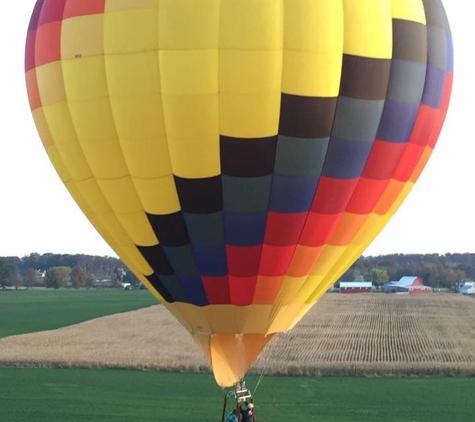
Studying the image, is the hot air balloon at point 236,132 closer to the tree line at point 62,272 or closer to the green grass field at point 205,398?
the green grass field at point 205,398

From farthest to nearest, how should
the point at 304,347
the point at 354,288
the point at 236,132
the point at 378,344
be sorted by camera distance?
the point at 354,288 < the point at 378,344 < the point at 304,347 < the point at 236,132

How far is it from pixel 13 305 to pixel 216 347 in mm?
49379

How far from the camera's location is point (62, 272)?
9894cm

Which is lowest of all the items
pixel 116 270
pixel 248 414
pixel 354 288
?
pixel 248 414

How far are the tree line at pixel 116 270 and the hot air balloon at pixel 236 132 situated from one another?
66.9 meters

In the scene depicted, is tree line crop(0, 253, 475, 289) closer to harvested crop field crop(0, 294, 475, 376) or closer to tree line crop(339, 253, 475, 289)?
tree line crop(339, 253, 475, 289)

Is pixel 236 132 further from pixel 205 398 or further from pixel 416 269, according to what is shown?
pixel 416 269

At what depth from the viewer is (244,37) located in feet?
28.6

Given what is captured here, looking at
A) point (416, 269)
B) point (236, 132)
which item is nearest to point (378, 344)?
point (236, 132)

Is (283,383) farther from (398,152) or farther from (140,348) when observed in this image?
(398,152)

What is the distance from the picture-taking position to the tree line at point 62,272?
97.5 meters

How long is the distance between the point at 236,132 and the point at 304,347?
62.9 ft

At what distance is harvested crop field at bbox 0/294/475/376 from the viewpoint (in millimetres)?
22609

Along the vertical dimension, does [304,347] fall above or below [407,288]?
below
